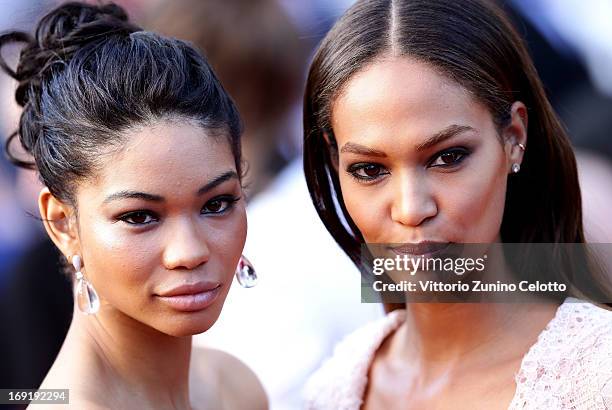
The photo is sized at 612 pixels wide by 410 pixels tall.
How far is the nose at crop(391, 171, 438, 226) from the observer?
234cm

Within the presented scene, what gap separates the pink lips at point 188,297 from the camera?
2221mm

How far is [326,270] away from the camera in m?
3.41

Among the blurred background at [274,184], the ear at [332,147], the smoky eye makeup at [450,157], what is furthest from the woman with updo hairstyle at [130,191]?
the blurred background at [274,184]

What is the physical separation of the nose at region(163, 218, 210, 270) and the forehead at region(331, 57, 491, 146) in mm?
523

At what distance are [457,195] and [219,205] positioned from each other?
63 centimetres

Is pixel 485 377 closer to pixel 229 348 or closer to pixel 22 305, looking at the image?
pixel 229 348

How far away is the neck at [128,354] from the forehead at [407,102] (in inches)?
30.8

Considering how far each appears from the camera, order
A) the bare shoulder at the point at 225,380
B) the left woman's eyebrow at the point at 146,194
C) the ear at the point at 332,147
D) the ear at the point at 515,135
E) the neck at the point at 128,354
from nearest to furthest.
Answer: the left woman's eyebrow at the point at 146,194
the neck at the point at 128,354
the ear at the point at 515,135
the ear at the point at 332,147
the bare shoulder at the point at 225,380

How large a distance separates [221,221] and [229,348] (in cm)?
124

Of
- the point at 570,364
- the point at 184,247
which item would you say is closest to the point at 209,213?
the point at 184,247

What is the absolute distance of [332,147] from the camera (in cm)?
264

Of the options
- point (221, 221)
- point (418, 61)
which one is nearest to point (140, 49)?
point (221, 221)

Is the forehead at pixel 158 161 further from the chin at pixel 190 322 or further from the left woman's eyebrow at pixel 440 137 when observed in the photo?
the left woman's eyebrow at pixel 440 137

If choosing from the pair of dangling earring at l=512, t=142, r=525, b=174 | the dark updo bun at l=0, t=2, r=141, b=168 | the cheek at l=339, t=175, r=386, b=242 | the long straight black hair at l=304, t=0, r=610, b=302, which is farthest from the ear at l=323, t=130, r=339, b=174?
the dark updo bun at l=0, t=2, r=141, b=168
